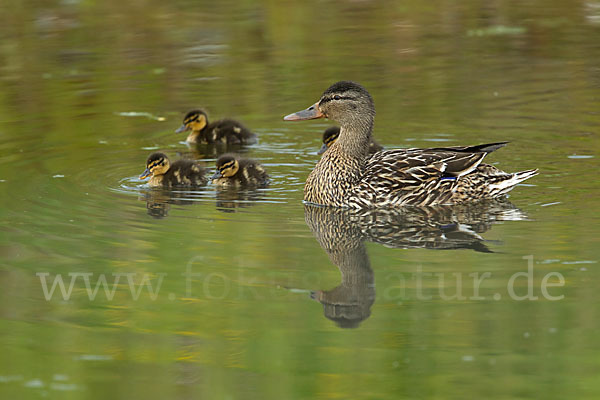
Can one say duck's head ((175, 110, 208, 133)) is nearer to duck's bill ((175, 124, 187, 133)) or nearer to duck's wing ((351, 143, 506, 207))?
duck's bill ((175, 124, 187, 133))

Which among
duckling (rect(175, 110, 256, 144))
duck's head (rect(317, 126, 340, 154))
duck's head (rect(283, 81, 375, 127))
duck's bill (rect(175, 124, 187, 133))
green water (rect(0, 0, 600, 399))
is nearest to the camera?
green water (rect(0, 0, 600, 399))

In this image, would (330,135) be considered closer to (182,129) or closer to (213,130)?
(213,130)

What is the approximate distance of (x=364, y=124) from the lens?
718 cm

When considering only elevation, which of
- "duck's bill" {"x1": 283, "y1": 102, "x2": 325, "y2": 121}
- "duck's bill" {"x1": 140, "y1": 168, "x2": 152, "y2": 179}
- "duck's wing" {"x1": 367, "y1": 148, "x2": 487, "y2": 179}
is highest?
"duck's bill" {"x1": 283, "y1": 102, "x2": 325, "y2": 121}

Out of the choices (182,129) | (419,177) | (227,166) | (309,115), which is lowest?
(182,129)

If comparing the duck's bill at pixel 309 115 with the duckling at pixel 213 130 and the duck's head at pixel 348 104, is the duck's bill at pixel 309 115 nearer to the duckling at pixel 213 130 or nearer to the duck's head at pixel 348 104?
Answer: the duck's head at pixel 348 104

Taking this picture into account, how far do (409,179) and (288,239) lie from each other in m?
1.17

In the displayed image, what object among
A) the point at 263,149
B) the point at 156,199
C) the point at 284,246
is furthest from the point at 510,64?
the point at 284,246

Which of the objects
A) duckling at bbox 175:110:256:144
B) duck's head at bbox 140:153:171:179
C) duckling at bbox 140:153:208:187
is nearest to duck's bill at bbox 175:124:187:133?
duckling at bbox 175:110:256:144

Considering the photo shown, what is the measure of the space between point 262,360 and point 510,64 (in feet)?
25.7

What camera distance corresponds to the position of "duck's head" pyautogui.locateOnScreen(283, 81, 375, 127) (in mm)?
7121

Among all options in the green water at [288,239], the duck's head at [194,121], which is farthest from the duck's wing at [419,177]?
the duck's head at [194,121]

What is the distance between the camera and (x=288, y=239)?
19.4 ft

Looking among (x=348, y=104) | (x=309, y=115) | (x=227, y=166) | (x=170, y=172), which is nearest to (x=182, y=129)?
(x=170, y=172)
